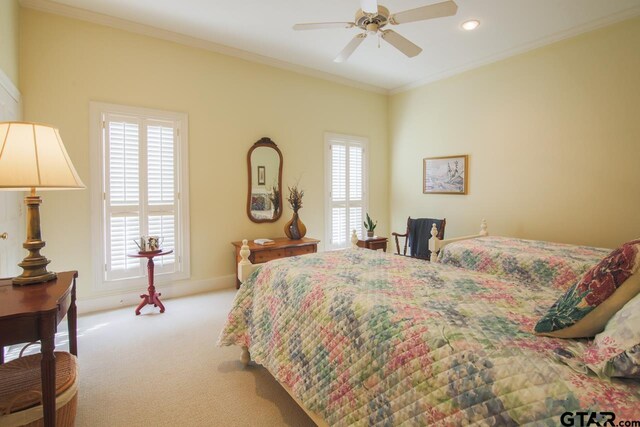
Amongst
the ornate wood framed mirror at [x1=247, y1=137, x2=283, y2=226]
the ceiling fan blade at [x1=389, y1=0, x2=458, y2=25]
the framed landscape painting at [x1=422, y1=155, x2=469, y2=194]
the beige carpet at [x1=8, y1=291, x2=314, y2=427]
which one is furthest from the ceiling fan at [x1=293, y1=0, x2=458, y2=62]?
the beige carpet at [x1=8, y1=291, x2=314, y2=427]

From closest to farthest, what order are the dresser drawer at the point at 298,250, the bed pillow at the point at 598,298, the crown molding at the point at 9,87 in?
the bed pillow at the point at 598,298 < the crown molding at the point at 9,87 < the dresser drawer at the point at 298,250

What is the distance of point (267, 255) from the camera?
402cm

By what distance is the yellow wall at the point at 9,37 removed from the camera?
2.54 meters

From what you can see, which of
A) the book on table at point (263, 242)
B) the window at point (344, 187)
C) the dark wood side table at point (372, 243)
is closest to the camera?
the book on table at point (263, 242)

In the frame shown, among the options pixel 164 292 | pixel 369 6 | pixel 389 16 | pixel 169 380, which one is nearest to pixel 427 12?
pixel 389 16

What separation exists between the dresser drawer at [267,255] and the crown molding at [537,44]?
3499 millimetres

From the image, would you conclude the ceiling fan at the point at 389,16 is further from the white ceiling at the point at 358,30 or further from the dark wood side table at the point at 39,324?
the dark wood side table at the point at 39,324

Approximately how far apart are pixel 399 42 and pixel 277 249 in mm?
2606

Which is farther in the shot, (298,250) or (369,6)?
(298,250)

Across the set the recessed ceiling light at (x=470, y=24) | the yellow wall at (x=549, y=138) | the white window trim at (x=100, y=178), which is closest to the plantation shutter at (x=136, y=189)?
the white window trim at (x=100, y=178)

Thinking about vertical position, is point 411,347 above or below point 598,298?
below

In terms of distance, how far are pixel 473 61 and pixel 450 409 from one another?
4.67 metres

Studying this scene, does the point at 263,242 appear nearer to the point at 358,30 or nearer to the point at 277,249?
the point at 277,249

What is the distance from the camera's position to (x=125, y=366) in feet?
7.82
